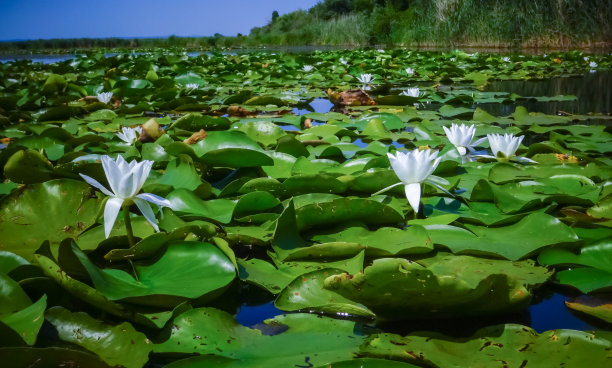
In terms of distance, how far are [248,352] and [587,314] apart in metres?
0.57

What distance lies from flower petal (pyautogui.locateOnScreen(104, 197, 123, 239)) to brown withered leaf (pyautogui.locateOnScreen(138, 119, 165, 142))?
1121 millimetres

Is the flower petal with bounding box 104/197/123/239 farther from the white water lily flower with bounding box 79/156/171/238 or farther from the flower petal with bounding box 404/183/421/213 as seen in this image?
the flower petal with bounding box 404/183/421/213

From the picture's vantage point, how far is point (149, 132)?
77.2 inches

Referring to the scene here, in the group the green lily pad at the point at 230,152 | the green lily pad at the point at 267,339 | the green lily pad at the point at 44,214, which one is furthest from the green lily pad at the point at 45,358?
the green lily pad at the point at 230,152

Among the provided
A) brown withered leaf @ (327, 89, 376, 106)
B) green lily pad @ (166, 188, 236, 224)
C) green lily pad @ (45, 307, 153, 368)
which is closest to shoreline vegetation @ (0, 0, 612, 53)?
brown withered leaf @ (327, 89, 376, 106)

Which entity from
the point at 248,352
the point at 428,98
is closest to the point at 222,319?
the point at 248,352

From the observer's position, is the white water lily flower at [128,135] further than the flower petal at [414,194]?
Yes

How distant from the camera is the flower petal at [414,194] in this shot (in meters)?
1.10

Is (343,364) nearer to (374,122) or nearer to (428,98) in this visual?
(374,122)

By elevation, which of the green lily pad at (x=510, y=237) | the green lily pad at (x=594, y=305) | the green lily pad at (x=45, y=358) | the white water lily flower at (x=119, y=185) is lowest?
the green lily pad at (x=594, y=305)

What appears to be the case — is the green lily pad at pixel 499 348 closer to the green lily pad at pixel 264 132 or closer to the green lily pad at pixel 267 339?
the green lily pad at pixel 267 339

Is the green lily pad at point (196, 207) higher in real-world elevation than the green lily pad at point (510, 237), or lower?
higher

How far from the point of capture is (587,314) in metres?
0.76

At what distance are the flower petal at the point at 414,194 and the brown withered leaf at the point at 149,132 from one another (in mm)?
1261
